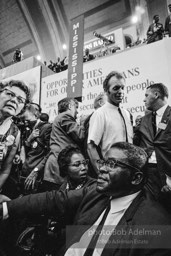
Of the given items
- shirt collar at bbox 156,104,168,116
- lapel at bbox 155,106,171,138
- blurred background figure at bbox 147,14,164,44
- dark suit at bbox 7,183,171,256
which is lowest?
dark suit at bbox 7,183,171,256

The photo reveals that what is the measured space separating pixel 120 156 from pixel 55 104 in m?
3.91

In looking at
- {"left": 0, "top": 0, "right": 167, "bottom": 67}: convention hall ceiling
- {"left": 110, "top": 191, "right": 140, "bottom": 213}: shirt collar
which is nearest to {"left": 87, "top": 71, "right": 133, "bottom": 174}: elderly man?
{"left": 110, "top": 191, "right": 140, "bottom": 213}: shirt collar

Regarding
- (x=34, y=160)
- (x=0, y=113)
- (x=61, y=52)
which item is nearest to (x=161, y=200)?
(x=34, y=160)

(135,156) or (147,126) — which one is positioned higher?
(147,126)

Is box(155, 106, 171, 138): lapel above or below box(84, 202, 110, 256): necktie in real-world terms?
above

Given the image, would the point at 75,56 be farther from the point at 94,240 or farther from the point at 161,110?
the point at 94,240

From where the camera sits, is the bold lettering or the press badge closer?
the press badge

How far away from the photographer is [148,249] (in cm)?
124

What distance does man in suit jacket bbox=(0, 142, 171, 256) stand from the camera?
136 centimetres

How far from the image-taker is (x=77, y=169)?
8.22 feet

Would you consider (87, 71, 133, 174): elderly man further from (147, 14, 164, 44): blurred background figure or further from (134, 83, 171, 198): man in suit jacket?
(147, 14, 164, 44): blurred background figure

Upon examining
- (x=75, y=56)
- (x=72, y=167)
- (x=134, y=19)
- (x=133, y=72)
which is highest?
(x=134, y=19)

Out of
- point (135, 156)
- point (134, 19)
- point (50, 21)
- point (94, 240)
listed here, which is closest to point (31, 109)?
point (135, 156)

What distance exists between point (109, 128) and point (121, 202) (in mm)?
978
